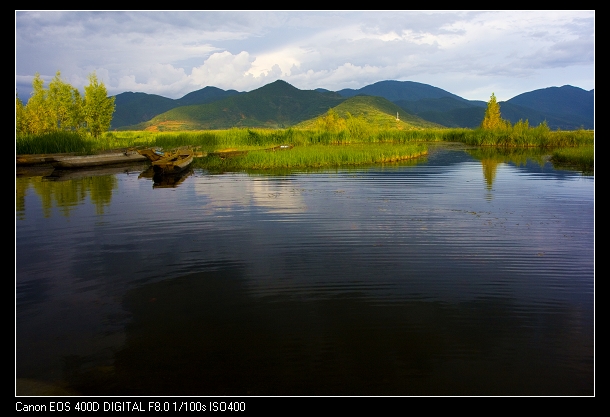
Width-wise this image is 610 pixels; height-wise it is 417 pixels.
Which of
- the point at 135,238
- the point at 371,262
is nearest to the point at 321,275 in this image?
the point at 371,262

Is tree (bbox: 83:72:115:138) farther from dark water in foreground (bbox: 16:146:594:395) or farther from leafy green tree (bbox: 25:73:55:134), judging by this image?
dark water in foreground (bbox: 16:146:594:395)

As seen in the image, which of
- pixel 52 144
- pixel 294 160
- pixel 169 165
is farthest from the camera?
pixel 52 144

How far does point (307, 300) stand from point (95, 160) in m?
31.0

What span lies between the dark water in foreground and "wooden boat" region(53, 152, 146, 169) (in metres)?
15.3

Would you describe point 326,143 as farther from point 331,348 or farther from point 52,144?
point 331,348

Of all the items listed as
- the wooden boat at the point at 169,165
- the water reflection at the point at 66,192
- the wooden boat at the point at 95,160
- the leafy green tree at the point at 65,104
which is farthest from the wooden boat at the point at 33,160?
the leafy green tree at the point at 65,104

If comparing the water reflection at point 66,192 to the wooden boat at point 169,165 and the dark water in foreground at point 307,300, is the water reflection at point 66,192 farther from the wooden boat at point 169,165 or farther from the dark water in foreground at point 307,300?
the wooden boat at point 169,165

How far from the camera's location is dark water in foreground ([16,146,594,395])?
6410mm

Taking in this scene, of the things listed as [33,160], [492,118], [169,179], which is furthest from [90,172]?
[492,118]

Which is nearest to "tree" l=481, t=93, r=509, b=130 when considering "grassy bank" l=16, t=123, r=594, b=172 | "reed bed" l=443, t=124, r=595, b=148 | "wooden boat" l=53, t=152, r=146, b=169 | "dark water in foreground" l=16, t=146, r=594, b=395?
"grassy bank" l=16, t=123, r=594, b=172

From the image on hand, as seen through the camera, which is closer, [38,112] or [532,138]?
[38,112]

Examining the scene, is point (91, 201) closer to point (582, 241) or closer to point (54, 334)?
point (54, 334)

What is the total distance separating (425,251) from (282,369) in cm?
650

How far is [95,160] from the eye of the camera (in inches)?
1362
